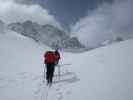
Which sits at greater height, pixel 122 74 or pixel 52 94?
pixel 122 74

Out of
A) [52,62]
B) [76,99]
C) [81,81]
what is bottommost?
[76,99]

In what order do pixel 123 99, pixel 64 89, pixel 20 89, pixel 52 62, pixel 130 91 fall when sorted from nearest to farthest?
pixel 123 99
pixel 130 91
pixel 64 89
pixel 20 89
pixel 52 62

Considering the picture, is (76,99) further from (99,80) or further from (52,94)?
(99,80)

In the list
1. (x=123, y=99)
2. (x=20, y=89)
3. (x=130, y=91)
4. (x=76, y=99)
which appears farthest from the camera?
(x=20, y=89)

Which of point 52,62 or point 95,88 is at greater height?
point 52,62

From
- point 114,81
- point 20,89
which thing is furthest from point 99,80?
point 20,89

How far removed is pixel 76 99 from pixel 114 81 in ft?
8.47

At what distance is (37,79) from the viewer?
551 inches

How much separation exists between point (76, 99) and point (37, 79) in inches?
222

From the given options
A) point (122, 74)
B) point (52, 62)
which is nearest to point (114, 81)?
point (122, 74)

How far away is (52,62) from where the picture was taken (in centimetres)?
1280

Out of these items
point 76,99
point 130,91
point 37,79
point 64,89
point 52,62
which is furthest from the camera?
point 37,79

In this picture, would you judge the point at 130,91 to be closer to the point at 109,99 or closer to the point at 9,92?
the point at 109,99

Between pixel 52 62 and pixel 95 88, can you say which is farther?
pixel 52 62
